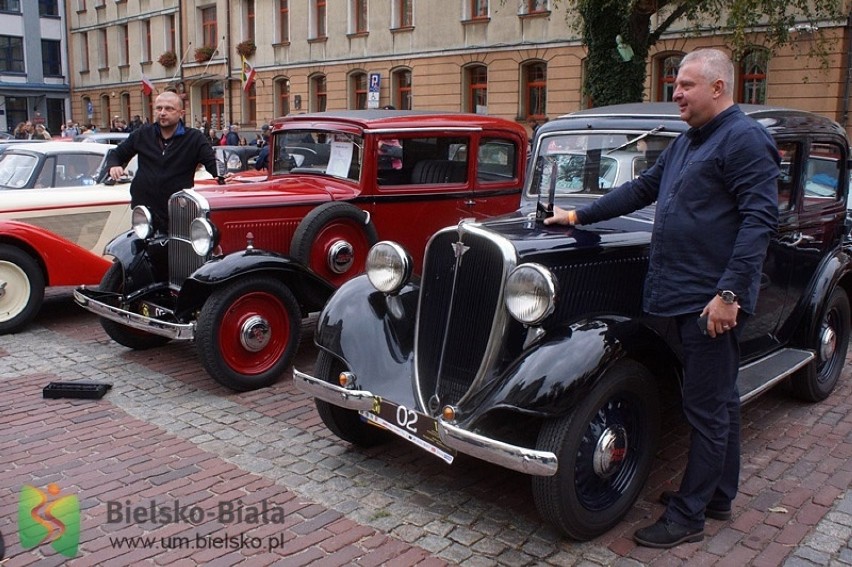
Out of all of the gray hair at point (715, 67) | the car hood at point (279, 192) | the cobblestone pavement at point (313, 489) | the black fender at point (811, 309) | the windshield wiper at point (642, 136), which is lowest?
the cobblestone pavement at point (313, 489)

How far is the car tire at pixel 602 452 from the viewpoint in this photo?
3273 millimetres

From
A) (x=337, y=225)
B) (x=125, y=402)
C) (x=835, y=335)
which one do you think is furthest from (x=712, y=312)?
(x=125, y=402)

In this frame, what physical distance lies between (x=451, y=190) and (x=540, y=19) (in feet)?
60.5

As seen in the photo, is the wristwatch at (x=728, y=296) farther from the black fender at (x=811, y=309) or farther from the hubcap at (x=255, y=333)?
the hubcap at (x=255, y=333)

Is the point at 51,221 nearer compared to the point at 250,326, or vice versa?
the point at 250,326

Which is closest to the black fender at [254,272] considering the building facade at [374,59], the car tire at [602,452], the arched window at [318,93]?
the car tire at [602,452]

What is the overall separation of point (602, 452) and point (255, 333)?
9.25 feet

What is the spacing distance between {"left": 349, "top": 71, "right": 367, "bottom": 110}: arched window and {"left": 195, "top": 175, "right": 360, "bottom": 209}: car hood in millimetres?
23640

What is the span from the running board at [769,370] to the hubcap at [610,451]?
2.29 feet

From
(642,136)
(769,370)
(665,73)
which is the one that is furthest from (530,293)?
(665,73)

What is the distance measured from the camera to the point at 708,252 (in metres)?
3.24

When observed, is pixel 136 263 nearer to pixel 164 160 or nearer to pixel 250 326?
pixel 164 160

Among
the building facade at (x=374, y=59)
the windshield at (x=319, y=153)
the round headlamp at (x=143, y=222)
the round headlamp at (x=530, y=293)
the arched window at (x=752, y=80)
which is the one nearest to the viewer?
the round headlamp at (x=530, y=293)

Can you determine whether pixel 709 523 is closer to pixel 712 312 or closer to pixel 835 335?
pixel 712 312
